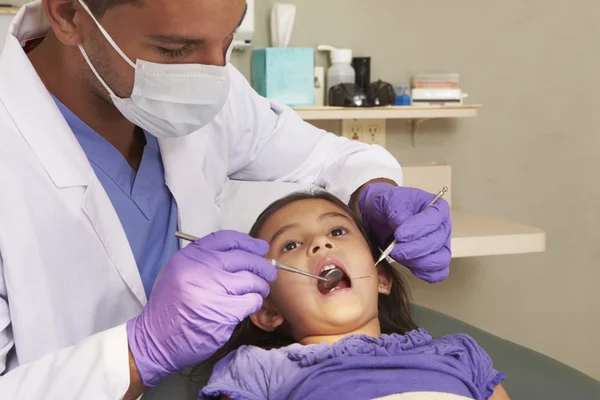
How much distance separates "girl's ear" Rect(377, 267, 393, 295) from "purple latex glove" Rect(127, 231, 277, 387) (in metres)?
0.46

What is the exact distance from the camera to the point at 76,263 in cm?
131

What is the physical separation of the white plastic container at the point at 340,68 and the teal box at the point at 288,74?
0.10 m

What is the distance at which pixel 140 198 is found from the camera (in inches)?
58.9

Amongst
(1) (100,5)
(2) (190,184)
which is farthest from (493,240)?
(1) (100,5)

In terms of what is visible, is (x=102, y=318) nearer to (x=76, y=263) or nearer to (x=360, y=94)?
(x=76, y=263)

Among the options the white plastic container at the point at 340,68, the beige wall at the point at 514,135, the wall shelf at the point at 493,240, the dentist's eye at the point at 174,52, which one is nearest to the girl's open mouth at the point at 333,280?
the dentist's eye at the point at 174,52

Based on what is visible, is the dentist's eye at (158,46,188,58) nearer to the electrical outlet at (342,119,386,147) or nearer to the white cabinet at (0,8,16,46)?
the white cabinet at (0,8,16,46)

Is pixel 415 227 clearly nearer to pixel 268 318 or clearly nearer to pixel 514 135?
pixel 268 318

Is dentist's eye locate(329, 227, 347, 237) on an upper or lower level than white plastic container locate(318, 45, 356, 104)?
lower

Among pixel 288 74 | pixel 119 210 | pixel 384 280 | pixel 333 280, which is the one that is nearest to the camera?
pixel 333 280

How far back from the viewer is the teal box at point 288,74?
223 cm

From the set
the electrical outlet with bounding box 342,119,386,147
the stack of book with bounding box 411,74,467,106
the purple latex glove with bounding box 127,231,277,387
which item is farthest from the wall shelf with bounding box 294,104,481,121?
the purple latex glove with bounding box 127,231,277,387

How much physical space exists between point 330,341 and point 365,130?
1.27 meters

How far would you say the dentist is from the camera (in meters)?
1.10
